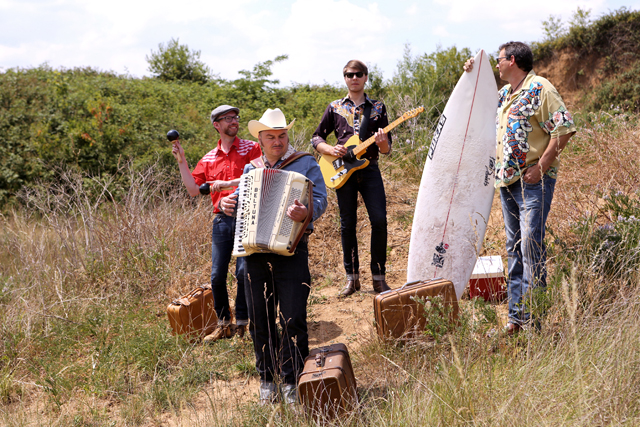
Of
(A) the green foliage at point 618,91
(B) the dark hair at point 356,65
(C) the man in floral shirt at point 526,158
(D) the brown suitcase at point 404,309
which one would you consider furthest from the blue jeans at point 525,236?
(A) the green foliage at point 618,91

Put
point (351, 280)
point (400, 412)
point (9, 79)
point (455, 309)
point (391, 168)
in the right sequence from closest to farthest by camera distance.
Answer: point (400, 412) → point (455, 309) → point (351, 280) → point (391, 168) → point (9, 79)

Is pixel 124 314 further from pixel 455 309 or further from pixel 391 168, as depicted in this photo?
pixel 391 168

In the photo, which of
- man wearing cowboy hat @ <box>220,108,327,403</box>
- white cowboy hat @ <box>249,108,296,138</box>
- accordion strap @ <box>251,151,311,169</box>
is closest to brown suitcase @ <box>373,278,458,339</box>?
man wearing cowboy hat @ <box>220,108,327,403</box>

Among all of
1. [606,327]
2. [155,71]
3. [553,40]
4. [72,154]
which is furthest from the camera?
[155,71]

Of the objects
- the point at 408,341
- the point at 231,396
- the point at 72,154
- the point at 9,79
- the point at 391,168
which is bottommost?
the point at 231,396

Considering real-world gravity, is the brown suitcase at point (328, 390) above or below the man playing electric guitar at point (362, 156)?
below

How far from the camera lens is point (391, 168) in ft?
29.1

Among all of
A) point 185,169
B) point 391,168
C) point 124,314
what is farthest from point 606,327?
point 391,168

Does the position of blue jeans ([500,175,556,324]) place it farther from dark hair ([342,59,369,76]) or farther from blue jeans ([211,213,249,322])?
blue jeans ([211,213,249,322])

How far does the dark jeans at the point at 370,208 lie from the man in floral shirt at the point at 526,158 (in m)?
1.38

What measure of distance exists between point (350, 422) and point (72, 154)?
462 inches

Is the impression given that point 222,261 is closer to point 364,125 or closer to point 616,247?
point 364,125

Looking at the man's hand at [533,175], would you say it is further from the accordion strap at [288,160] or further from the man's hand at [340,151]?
the man's hand at [340,151]

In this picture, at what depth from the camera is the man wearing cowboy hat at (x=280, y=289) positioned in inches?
129
